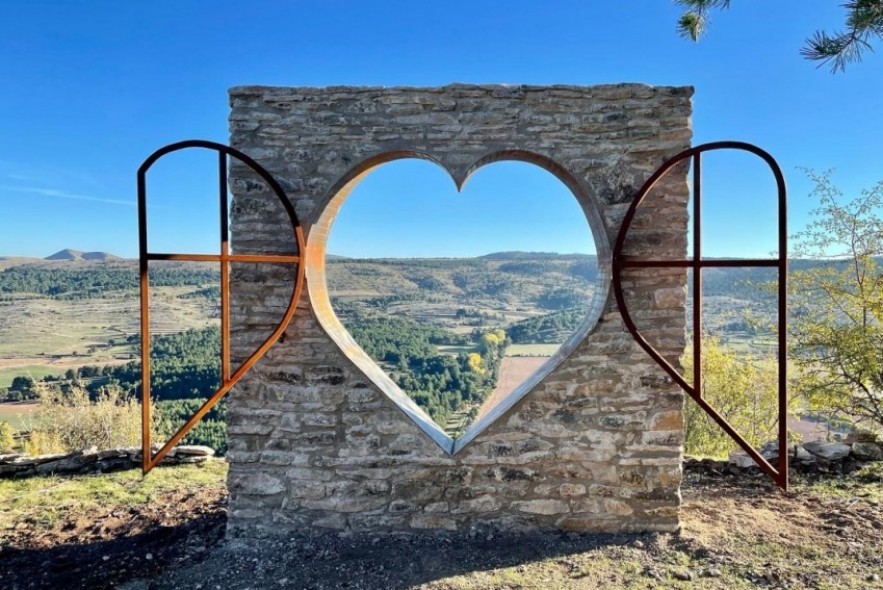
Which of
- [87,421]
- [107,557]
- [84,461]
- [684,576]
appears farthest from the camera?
[87,421]

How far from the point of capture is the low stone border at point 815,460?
475cm

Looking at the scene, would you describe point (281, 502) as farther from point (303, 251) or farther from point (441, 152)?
point (441, 152)

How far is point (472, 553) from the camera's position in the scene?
3.40m

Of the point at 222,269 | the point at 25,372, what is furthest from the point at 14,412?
the point at 222,269

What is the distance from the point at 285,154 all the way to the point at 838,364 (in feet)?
22.4

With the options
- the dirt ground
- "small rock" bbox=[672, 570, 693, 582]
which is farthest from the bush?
"small rock" bbox=[672, 570, 693, 582]

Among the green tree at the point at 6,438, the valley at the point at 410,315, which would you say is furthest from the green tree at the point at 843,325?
the green tree at the point at 6,438

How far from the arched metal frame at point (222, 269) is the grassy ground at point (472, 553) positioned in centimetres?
85

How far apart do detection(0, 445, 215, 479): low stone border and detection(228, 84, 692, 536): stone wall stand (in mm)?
2274

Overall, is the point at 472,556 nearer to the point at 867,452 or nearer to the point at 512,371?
the point at 867,452

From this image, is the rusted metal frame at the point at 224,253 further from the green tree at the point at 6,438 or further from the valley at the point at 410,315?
the green tree at the point at 6,438

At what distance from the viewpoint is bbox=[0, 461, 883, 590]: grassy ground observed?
3146 mm

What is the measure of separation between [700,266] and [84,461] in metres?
6.42

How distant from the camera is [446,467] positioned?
3.57 m
